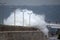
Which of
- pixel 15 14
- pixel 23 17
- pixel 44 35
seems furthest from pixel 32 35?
pixel 15 14

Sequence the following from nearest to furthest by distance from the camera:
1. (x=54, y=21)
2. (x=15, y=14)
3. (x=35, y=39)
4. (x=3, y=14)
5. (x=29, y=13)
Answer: (x=35, y=39)
(x=29, y=13)
(x=15, y=14)
(x=3, y=14)
(x=54, y=21)

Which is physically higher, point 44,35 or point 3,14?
point 3,14

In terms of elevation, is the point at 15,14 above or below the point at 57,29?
above

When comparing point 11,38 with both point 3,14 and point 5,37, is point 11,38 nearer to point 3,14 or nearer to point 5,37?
point 5,37

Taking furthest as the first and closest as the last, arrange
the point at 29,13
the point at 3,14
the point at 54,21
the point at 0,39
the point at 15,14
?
the point at 54,21, the point at 3,14, the point at 15,14, the point at 29,13, the point at 0,39

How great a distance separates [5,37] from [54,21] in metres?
5.70

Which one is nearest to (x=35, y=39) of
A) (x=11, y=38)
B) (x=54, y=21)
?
(x=11, y=38)

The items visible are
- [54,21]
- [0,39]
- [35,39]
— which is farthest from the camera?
[54,21]

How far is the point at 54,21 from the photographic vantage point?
8188 mm

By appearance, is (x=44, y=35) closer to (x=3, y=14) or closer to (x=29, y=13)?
(x=29, y=13)

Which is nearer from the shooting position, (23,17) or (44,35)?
(44,35)

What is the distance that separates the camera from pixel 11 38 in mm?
2898

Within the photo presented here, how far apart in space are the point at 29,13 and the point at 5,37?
11.4 ft

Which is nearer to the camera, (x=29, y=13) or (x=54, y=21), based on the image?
(x=29, y=13)
